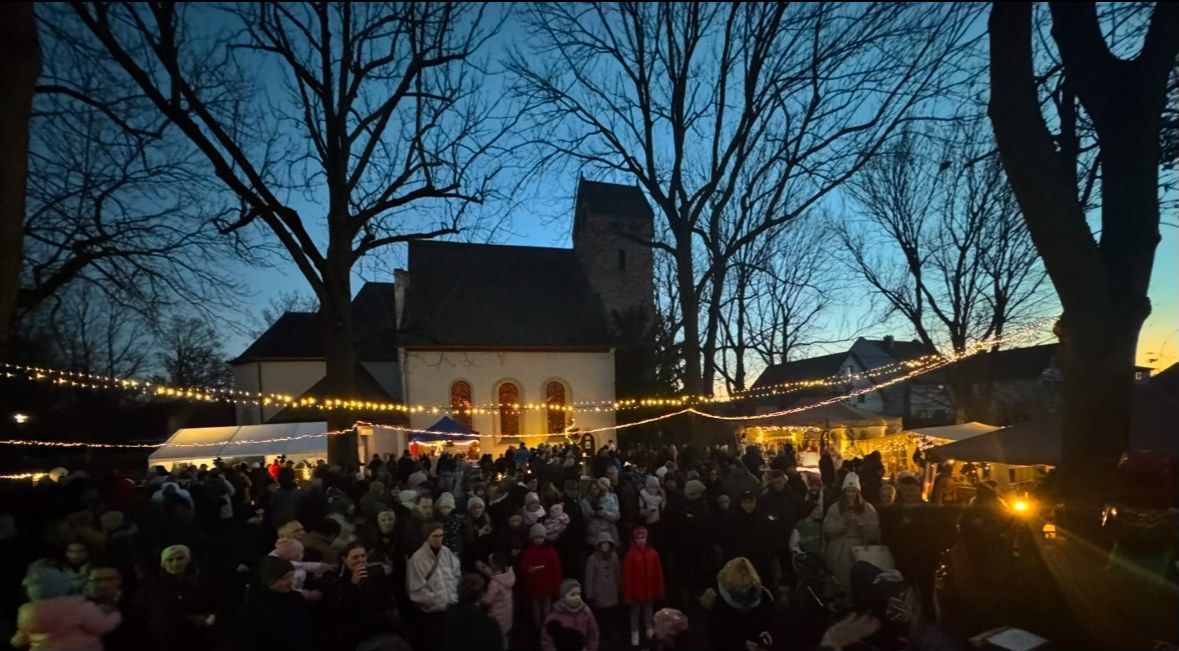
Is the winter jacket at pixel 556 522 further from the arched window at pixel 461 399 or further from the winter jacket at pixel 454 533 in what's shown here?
the arched window at pixel 461 399

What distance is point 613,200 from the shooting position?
37500 mm

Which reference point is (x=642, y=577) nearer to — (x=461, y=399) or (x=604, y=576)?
(x=604, y=576)

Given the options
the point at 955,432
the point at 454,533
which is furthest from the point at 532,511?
the point at 955,432

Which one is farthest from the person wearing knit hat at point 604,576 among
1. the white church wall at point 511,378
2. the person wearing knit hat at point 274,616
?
the white church wall at point 511,378

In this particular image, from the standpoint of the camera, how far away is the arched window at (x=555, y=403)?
30906mm

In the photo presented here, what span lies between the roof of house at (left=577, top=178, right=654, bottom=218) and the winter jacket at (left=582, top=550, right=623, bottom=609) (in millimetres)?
30586

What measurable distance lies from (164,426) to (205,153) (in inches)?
1235

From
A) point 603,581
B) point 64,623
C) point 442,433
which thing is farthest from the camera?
point 442,433

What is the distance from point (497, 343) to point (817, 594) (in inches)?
1023

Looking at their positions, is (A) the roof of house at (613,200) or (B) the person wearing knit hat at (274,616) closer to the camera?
(B) the person wearing knit hat at (274,616)

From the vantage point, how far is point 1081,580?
3570 mm

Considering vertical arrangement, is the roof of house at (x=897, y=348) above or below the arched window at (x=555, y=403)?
above

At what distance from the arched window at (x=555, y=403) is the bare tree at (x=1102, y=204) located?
2733cm

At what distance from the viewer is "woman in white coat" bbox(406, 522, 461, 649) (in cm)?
539
